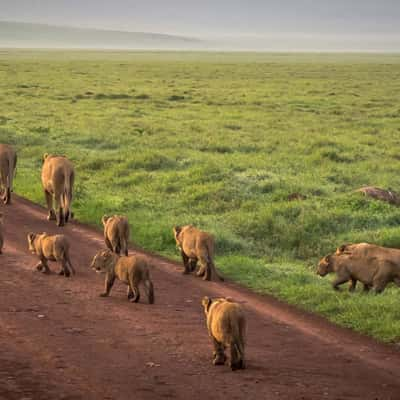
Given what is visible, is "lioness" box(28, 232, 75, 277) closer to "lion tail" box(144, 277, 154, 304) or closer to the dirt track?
the dirt track

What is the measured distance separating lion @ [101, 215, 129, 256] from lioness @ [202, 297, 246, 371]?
186 inches

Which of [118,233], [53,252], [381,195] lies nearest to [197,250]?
[118,233]

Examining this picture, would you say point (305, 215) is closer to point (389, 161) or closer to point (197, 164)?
point (197, 164)

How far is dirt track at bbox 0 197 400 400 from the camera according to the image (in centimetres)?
809

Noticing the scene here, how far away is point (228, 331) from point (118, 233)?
5.11 meters

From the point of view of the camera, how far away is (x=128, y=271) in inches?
431

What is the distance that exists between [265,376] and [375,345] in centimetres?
183

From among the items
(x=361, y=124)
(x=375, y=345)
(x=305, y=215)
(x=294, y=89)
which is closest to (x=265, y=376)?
(x=375, y=345)

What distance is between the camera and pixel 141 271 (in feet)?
35.6

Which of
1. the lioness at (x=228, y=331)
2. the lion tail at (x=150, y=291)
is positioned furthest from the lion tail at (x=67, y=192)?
the lioness at (x=228, y=331)

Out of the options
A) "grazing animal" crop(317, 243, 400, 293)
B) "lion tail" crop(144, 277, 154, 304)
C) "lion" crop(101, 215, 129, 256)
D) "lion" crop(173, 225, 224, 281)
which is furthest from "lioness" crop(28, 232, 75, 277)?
"grazing animal" crop(317, 243, 400, 293)

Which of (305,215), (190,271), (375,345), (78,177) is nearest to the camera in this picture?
(375,345)

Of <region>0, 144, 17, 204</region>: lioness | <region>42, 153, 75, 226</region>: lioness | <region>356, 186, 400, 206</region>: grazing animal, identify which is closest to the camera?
<region>42, 153, 75, 226</region>: lioness

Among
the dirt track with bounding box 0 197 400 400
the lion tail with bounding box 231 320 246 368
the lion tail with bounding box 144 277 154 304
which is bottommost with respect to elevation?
the dirt track with bounding box 0 197 400 400
